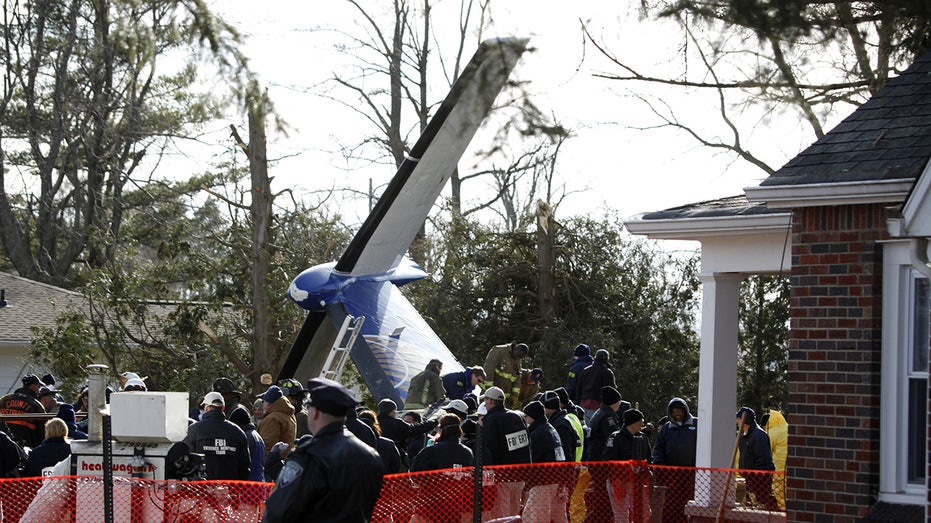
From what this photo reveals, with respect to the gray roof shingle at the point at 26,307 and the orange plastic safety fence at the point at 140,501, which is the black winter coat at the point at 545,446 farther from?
the gray roof shingle at the point at 26,307

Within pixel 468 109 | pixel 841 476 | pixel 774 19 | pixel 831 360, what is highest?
pixel 774 19

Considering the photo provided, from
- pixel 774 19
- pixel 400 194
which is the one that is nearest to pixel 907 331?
pixel 774 19

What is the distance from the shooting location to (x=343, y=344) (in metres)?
16.9

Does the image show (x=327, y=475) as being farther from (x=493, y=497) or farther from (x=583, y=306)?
(x=583, y=306)

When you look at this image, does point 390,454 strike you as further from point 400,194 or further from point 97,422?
point 400,194

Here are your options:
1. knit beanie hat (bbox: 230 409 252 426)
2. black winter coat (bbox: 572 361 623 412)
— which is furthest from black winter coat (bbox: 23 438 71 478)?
black winter coat (bbox: 572 361 623 412)

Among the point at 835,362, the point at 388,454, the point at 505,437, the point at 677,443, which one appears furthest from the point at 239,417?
the point at 835,362

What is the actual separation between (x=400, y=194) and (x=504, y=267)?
8277mm

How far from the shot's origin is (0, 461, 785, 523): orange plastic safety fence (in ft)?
32.5

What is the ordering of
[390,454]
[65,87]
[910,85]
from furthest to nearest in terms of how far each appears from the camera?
[65,87]
[390,454]
[910,85]

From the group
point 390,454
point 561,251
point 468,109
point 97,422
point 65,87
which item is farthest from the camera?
point 561,251

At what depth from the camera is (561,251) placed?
81.2 ft

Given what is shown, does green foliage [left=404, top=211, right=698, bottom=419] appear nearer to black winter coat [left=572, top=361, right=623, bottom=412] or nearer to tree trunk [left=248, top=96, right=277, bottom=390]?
tree trunk [left=248, top=96, right=277, bottom=390]

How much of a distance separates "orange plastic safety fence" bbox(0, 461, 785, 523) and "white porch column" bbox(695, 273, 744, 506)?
35cm
